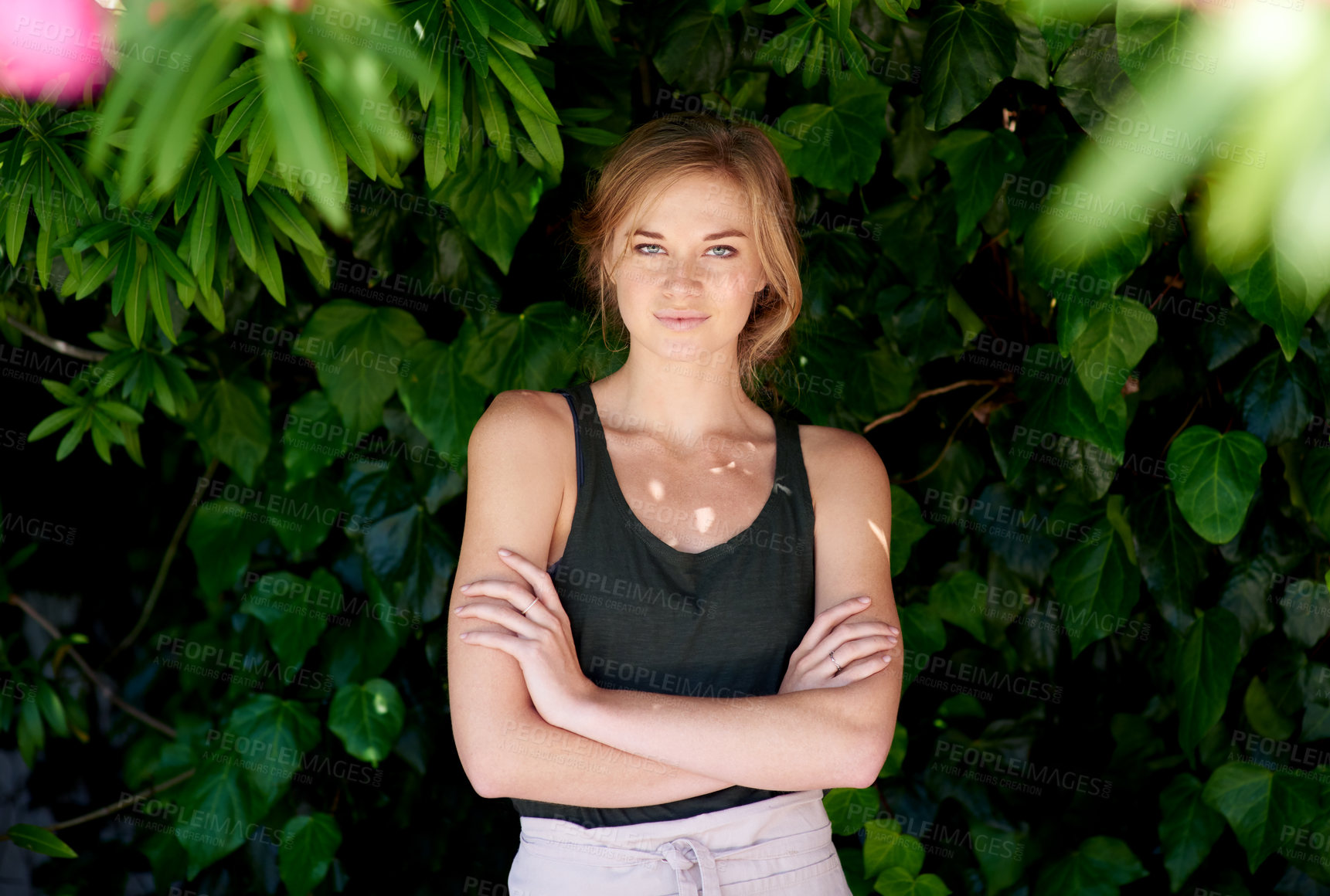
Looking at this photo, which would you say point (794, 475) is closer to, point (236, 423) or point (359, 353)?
point (359, 353)

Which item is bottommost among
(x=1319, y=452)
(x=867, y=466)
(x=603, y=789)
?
(x=603, y=789)

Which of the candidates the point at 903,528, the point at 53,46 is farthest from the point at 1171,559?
the point at 53,46

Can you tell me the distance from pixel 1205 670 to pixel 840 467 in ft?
2.82

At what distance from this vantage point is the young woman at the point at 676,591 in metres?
1.32

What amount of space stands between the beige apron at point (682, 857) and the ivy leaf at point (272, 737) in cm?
75

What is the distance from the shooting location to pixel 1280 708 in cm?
204

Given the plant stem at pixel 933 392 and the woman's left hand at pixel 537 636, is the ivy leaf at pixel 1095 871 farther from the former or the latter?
the woman's left hand at pixel 537 636

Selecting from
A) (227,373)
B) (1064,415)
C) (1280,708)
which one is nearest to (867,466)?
(1064,415)

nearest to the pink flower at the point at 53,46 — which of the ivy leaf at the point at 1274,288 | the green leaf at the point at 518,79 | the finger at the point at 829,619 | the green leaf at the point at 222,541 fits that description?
the green leaf at the point at 518,79

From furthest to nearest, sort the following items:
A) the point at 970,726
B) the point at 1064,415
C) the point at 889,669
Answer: the point at 970,726
the point at 1064,415
the point at 889,669

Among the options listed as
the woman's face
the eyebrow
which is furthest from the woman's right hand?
the eyebrow

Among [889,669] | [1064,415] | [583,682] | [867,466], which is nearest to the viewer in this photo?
[583,682]

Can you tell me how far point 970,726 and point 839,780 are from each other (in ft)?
3.12

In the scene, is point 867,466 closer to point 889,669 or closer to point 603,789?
point 889,669
